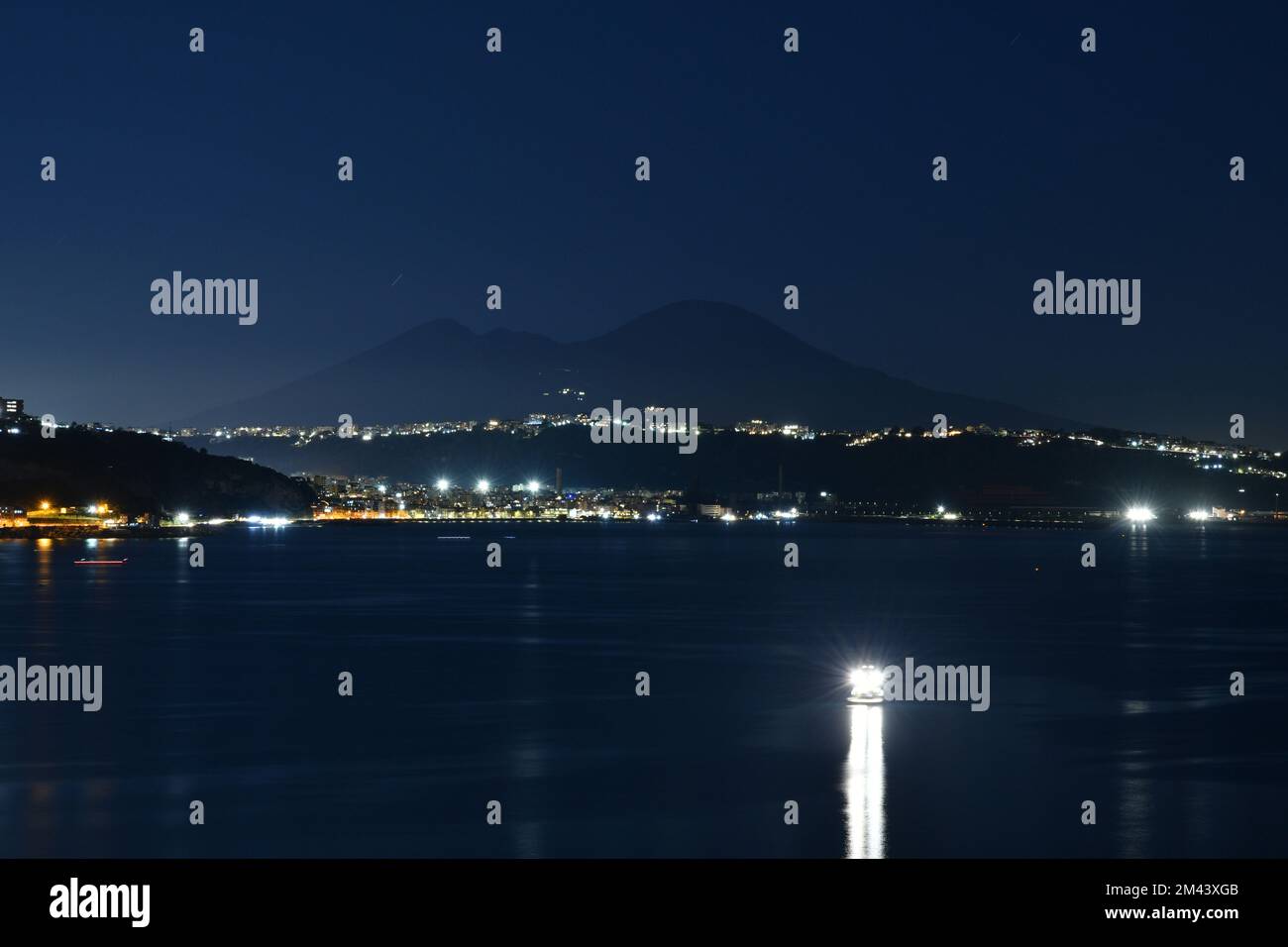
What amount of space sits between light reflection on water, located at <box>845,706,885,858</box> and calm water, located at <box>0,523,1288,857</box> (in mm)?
76

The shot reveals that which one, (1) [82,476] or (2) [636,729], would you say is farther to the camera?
(1) [82,476]

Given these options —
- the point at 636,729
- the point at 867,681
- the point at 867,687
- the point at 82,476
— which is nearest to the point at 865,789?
the point at 636,729

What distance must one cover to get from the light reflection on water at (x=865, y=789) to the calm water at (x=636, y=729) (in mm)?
76

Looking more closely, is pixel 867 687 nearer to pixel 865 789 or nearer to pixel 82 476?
pixel 865 789

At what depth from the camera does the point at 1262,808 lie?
22875 millimetres

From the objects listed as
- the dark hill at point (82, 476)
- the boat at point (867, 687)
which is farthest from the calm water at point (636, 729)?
the dark hill at point (82, 476)

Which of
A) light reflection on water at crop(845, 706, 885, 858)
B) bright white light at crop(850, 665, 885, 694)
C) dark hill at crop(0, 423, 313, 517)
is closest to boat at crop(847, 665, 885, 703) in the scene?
bright white light at crop(850, 665, 885, 694)

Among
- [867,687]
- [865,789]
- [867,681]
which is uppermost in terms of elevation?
[867,681]

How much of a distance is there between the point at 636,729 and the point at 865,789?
7.91m

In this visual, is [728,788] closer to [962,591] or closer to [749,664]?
[749,664]

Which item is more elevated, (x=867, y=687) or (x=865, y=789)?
(x=867, y=687)

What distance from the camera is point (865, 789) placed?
23.7m
